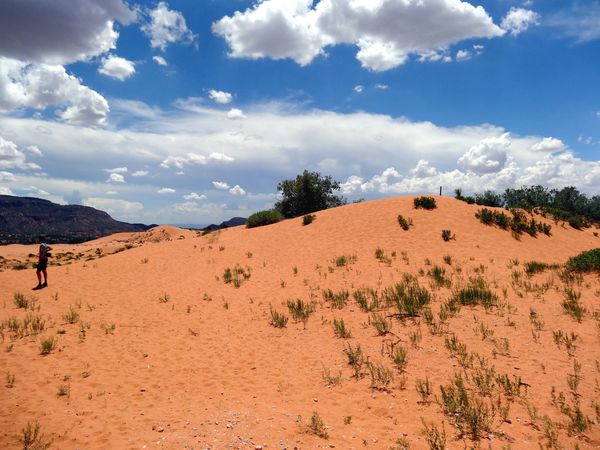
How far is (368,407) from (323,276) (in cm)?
1045

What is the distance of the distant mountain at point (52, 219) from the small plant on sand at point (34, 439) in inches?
4522

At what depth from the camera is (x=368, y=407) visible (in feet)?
19.9

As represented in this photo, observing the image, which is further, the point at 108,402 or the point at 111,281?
the point at 111,281

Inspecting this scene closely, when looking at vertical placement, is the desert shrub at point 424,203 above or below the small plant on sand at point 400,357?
above

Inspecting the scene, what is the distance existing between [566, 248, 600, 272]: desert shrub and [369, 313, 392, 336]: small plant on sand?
385 inches

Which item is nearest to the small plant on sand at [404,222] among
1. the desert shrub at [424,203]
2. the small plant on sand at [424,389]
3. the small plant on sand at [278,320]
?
the desert shrub at [424,203]

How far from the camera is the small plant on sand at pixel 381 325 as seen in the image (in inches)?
370

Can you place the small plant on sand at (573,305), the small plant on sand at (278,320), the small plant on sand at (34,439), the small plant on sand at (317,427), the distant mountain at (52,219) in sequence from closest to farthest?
the small plant on sand at (34,439), the small plant on sand at (317,427), the small plant on sand at (573,305), the small plant on sand at (278,320), the distant mountain at (52,219)

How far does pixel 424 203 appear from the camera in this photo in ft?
87.6

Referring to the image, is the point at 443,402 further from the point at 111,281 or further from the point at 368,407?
the point at 111,281

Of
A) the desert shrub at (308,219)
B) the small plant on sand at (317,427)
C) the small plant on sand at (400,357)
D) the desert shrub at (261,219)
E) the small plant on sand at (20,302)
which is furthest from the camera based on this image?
the desert shrub at (261,219)

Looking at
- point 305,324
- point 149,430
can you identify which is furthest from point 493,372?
point 149,430

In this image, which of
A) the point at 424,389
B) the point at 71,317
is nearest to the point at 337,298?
the point at 424,389

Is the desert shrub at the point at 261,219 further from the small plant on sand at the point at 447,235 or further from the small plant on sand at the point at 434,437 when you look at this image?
the small plant on sand at the point at 434,437
